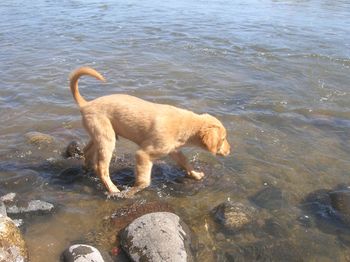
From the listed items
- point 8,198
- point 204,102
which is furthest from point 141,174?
point 204,102

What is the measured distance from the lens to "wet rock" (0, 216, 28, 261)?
4.29 m

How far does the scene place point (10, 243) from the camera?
4.38 meters

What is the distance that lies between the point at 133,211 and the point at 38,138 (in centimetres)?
262

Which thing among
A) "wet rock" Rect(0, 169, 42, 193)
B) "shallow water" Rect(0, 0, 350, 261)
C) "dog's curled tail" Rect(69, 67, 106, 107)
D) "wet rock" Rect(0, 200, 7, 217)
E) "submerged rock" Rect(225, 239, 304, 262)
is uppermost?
"dog's curled tail" Rect(69, 67, 106, 107)

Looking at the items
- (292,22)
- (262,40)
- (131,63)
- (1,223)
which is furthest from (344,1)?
(1,223)

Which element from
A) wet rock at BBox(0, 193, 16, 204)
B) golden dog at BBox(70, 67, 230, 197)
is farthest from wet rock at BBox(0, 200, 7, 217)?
golden dog at BBox(70, 67, 230, 197)

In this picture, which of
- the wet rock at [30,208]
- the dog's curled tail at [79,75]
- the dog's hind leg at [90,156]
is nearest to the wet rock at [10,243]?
the wet rock at [30,208]

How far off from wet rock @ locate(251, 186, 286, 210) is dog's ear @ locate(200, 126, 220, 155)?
2.84 feet

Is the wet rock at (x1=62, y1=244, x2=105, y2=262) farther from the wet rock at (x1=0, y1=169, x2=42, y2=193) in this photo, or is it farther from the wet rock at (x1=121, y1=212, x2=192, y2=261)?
the wet rock at (x1=0, y1=169, x2=42, y2=193)

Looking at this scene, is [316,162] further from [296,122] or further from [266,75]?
[266,75]

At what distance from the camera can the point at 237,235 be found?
16.6 feet

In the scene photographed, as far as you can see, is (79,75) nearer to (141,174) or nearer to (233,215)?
(141,174)

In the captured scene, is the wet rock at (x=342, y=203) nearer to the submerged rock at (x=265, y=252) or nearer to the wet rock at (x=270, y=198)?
the wet rock at (x=270, y=198)

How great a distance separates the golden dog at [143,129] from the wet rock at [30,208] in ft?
2.87
